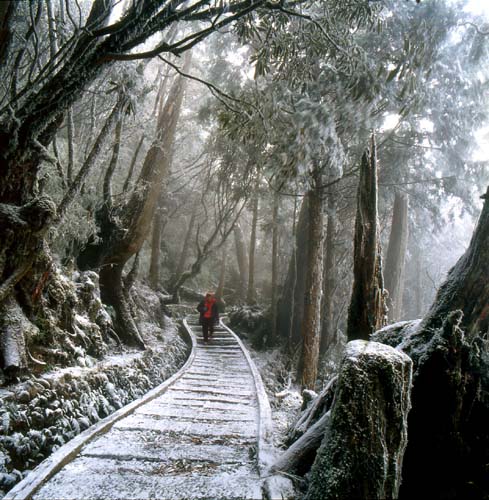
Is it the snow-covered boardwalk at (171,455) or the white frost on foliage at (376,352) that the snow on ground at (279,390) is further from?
the white frost on foliage at (376,352)

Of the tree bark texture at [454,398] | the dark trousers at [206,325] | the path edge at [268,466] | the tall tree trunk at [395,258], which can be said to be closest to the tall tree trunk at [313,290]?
the dark trousers at [206,325]

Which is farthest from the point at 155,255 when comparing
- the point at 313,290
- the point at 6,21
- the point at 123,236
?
the point at 6,21

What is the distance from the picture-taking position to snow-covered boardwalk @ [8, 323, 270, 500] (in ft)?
10.6

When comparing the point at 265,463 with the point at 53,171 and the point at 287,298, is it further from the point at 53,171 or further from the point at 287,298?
the point at 287,298

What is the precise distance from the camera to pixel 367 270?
15.4 ft

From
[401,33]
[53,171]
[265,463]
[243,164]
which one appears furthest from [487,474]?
[243,164]

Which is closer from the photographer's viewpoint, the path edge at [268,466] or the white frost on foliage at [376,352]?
the white frost on foliage at [376,352]

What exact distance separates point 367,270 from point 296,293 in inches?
386

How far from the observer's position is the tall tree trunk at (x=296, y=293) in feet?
46.6

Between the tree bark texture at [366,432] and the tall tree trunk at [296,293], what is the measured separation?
10963 millimetres

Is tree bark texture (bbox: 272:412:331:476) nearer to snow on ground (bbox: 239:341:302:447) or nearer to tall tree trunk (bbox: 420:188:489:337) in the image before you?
snow on ground (bbox: 239:341:302:447)

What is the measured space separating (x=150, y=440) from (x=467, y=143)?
1302cm

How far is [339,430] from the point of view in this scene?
262cm

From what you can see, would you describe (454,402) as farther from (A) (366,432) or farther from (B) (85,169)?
(B) (85,169)
